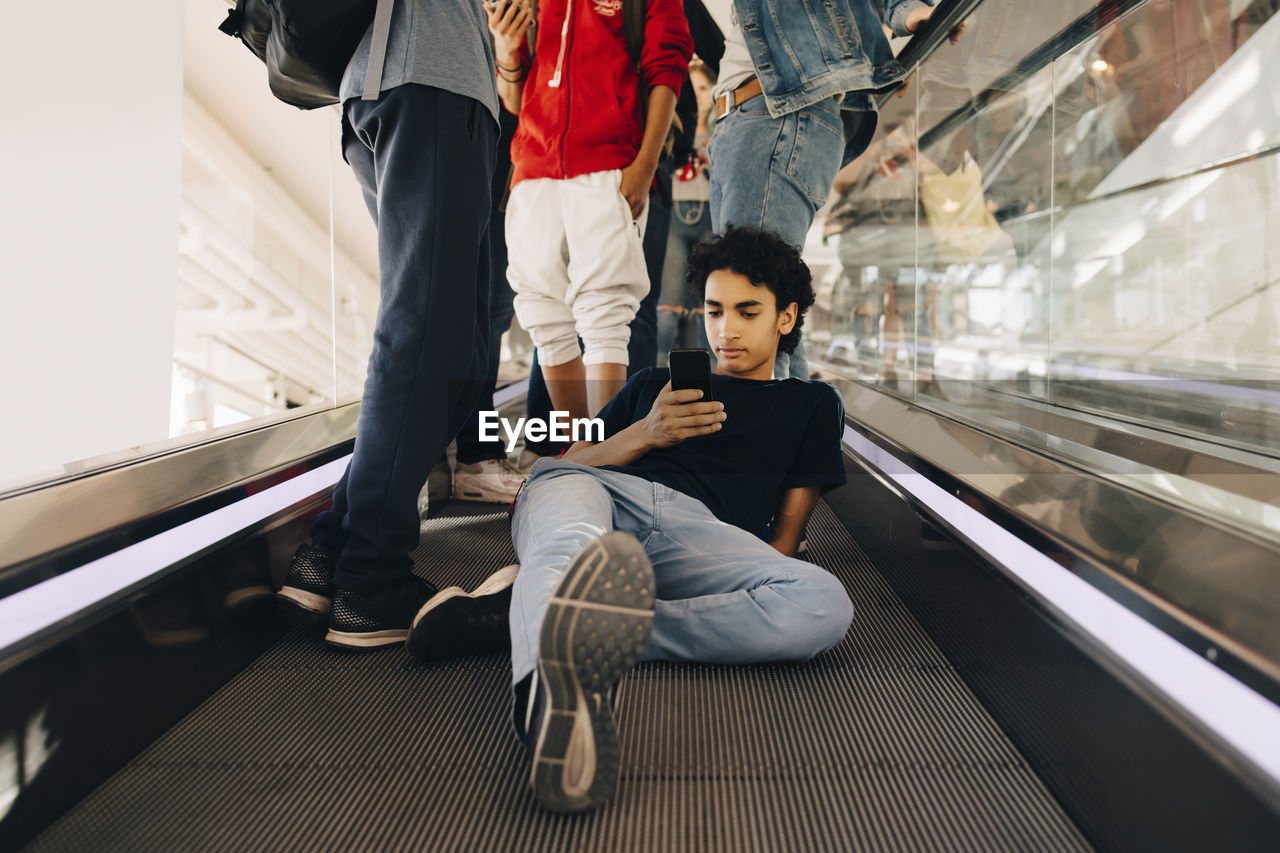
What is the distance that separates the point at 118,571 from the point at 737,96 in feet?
6.72

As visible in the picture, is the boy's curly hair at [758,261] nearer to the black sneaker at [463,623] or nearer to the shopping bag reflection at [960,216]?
the black sneaker at [463,623]

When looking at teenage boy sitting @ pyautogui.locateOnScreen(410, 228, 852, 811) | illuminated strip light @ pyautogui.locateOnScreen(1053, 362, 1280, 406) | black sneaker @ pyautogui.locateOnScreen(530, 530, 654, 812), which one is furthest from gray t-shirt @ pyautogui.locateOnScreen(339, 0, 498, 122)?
illuminated strip light @ pyautogui.locateOnScreen(1053, 362, 1280, 406)

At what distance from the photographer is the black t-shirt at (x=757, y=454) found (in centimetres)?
178

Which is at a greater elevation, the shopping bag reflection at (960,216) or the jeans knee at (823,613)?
the shopping bag reflection at (960,216)

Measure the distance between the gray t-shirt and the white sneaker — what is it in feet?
4.74

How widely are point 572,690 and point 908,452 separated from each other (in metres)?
1.35

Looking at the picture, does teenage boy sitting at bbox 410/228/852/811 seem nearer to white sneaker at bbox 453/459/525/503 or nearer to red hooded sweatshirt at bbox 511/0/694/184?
red hooded sweatshirt at bbox 511/0/694/184

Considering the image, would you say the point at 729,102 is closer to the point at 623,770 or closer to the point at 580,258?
the point at 580,258

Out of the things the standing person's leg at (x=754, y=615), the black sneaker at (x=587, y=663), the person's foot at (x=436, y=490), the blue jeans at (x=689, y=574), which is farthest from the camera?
the person's foot at (x=436, y=490)

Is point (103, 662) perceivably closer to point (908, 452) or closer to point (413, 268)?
point (413, 268)

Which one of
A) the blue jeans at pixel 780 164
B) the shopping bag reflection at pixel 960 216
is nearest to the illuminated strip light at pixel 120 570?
the blue jeans at pixel 780 164

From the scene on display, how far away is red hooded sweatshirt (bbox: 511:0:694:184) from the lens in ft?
7.47

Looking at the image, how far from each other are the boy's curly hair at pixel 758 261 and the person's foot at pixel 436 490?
1160mm

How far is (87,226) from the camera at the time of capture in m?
1.86
